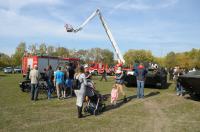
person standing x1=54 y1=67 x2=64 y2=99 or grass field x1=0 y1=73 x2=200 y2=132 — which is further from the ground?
person standing x1=54 y1=67 x2=64 y2=99

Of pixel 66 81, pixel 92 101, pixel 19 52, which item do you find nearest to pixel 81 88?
pixel 92 101

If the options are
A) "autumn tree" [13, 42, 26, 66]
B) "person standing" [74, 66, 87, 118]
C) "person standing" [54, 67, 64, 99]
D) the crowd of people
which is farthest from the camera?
"autumn tree" [13, 42, 26, 66]

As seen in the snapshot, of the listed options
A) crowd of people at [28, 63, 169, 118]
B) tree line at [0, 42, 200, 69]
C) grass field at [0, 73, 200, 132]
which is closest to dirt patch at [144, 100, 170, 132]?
grass field at [0, 73, 200, 132]

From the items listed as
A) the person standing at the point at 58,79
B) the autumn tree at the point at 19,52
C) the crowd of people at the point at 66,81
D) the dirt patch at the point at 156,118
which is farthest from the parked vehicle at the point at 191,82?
the autumn tree at the point at 19,52

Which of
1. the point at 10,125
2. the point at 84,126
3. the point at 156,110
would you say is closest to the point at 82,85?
the point at 84,126

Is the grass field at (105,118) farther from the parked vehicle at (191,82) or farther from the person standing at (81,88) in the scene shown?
the parked vehicle at (191,82)

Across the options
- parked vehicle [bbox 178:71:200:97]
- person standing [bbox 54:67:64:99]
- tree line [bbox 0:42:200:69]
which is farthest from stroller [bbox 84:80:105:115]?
tree line [bbox 0:42:200:69]

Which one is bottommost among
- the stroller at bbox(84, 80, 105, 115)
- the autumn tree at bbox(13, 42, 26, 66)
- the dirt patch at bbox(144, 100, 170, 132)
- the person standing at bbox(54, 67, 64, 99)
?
the dirt patch at bbox(144, 100, 170, 132)

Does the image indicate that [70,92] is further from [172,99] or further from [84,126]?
[84,126]

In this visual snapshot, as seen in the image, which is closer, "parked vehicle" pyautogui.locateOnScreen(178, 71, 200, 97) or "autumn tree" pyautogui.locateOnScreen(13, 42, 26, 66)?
"parked vehicle" pyautogui.locateOnScreen(178, 71, 200, 97)

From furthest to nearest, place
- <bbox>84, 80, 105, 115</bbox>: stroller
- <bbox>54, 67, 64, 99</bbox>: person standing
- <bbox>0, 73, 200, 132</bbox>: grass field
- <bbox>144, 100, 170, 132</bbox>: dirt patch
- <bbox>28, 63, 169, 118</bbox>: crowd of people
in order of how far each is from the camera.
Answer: <bbox>54, 67, 64, 99</bbox>: person standing < <bbox>28, 63, 169, 118</bbox>: crowd of people < <bbox>84, 80, 105, 115</bbox>: stroller < <bbox>144, 100, 170, 132</bbox>: dirt patch < <bbox>0, 73, 200, 132</bbox>: grass field

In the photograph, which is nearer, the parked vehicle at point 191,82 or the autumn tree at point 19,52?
the parked vehicle at point 191,82

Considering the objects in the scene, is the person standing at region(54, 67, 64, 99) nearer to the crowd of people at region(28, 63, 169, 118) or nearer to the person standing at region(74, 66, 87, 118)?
the crowd of people at region(28, 63, 169, 118)

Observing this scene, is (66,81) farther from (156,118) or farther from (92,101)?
(156,118)
